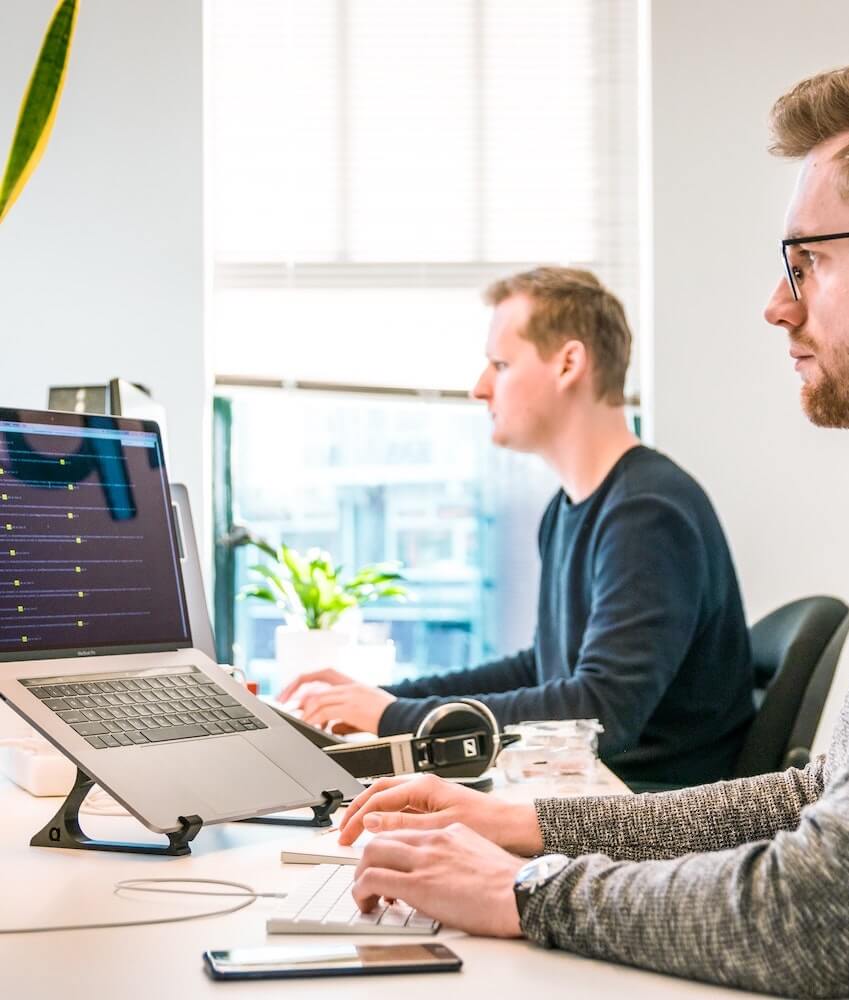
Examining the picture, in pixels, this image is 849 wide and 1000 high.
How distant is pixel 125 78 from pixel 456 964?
278 cm

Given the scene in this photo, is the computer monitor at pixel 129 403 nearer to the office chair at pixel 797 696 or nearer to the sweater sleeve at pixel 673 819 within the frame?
the sweater sleeve at pixel 673 819

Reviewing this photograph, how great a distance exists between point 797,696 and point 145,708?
1238mm

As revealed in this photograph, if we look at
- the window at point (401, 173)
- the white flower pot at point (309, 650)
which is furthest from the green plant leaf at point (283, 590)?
the window at point (401, 173)

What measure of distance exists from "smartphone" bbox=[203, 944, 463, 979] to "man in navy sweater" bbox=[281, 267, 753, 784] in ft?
3.29

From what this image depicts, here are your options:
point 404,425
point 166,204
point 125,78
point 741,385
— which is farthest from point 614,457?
point 125,78

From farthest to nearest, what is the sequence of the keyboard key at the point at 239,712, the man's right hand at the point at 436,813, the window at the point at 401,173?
1. the window at the point at 401,173
2. the keyboard key at the point at 239,712
3. the man's right hand at the point at 436,813

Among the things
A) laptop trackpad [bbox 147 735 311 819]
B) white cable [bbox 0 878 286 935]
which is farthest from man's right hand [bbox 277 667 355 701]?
white cable [bbox 0 878 286 935]

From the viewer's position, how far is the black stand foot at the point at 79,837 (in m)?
1.12

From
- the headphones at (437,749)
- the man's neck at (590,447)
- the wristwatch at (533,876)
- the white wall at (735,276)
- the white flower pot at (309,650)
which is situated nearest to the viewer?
the wristwatch at (533,876)

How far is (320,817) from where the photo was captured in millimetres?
1267

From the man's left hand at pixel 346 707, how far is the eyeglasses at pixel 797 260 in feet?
3.14

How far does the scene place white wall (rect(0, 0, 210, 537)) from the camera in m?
3.07

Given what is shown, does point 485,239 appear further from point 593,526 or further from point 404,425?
point 593,526

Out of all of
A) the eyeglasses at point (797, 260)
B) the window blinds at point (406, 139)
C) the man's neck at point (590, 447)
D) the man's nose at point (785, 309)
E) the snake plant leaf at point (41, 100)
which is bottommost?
the man's neck at point (590, 447)
